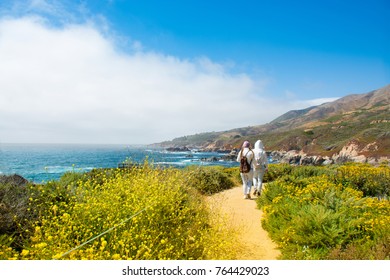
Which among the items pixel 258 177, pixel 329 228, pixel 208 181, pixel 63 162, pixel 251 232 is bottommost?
pixel 251 232

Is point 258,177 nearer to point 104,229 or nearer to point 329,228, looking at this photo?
point 329,228

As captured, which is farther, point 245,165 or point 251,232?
point 245,165

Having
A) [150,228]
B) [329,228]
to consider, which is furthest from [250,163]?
[150,228]

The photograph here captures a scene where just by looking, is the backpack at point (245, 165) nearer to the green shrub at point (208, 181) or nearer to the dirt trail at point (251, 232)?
the dirt trail at point (251, 232)

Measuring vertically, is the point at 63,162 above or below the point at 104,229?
above

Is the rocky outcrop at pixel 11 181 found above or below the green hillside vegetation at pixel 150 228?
above

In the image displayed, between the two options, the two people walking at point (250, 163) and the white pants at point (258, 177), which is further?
the white pants at point (258, 177)

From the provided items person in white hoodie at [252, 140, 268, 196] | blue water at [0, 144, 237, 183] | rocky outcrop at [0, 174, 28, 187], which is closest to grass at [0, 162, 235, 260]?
rocky outcrop at [0, 174, 28, 187]

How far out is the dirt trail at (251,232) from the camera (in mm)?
5117

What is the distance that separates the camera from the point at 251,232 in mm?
6414

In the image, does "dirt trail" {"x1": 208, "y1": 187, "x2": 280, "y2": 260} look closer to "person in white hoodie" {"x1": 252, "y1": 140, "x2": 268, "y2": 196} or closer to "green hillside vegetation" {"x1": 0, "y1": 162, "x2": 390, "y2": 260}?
"green hillside vegetation" {"x1": 0, "y1": 162, "x2": 390, "y2": 260}

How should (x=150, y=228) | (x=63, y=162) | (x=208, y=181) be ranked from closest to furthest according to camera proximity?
(x=150, y=228)
(x=208, y=181)
(x=63, y=162)

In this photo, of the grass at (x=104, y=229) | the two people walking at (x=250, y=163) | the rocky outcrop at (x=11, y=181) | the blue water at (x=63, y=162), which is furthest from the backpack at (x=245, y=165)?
the rocky outcrop at (x=11, y=181)

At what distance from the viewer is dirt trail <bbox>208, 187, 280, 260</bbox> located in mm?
5117
